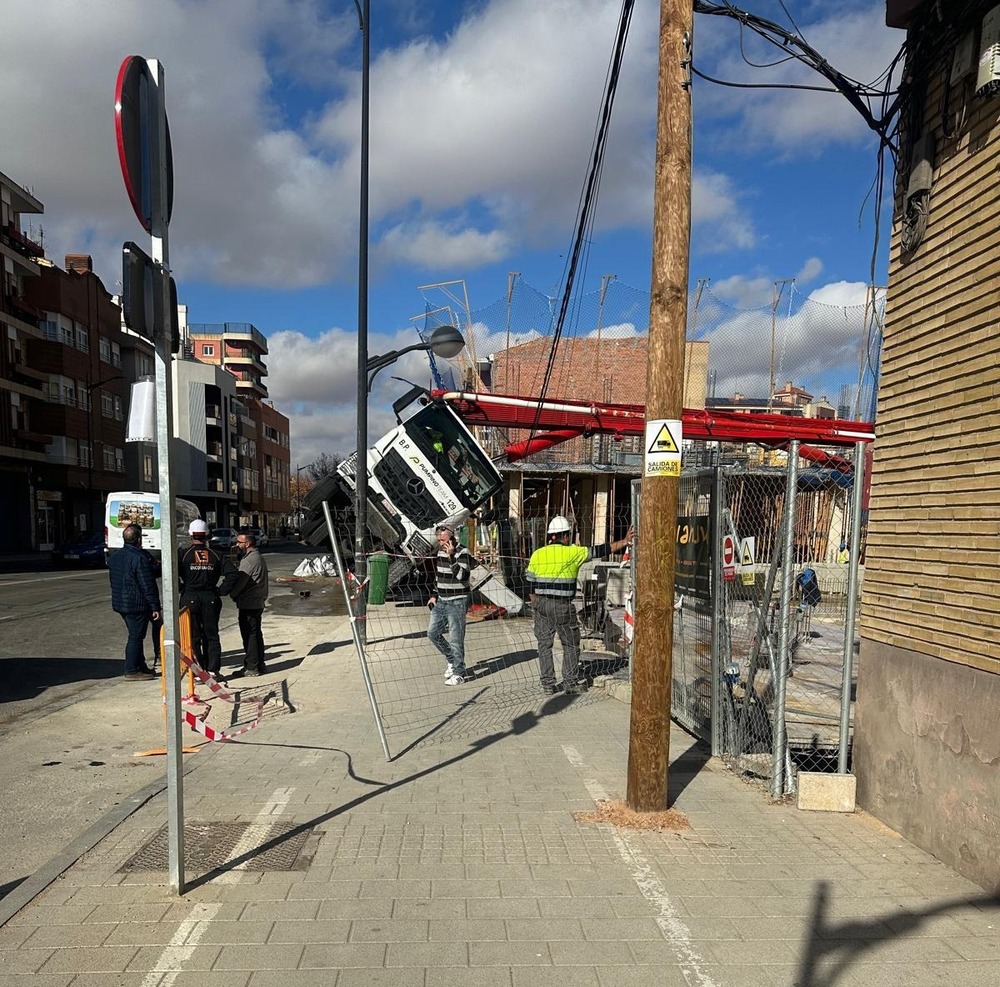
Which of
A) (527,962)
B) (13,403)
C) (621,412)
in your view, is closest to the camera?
(527,962)

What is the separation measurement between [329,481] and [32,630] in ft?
23.2

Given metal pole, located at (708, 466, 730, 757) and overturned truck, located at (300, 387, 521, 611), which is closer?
metal pole, located at (708, 466, 730, 757)

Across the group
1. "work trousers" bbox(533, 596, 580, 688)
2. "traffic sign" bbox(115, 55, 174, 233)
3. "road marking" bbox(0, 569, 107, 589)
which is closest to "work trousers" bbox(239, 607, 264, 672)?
"work trousers" bbox(533, 596, 580, 688)

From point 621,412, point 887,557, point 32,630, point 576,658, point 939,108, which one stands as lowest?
point 32,630

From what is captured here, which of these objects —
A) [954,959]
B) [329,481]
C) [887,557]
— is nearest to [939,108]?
[887,557]

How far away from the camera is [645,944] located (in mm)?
3350

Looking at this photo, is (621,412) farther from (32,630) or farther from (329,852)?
(32,630)

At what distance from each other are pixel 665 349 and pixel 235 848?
3.72 meters

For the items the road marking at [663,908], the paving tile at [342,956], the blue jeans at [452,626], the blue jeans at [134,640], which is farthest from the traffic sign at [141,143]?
the blue jeans at [134,640]

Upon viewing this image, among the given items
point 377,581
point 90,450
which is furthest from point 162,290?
point 90,450

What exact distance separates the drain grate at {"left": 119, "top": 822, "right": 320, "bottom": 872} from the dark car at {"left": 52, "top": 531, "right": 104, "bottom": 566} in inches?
1178

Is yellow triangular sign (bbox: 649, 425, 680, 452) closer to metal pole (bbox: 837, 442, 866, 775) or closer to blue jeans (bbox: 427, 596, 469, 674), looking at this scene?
metal pole (bbox: 837, 442, 866, 775)

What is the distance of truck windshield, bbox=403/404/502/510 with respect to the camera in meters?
12.9

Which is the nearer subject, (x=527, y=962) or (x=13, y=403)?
(x=527, y=962)
